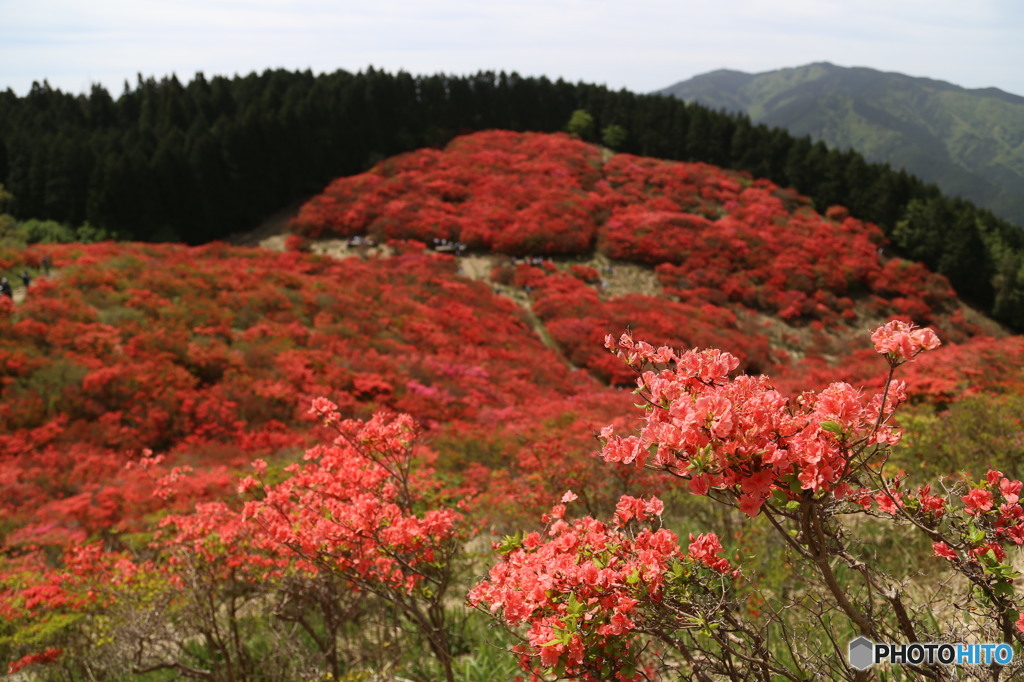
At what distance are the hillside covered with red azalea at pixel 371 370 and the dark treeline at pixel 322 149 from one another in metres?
2.39

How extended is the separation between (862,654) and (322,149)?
40.1m

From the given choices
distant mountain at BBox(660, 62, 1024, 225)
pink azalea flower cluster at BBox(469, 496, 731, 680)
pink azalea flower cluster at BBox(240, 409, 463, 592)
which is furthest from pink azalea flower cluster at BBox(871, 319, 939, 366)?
distant mountain at BBox(660, 62, 1024, 225)

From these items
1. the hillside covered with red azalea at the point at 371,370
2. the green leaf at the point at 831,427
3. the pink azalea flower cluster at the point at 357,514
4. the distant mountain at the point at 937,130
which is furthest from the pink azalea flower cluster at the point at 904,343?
the distant mountain at the point at 937,130

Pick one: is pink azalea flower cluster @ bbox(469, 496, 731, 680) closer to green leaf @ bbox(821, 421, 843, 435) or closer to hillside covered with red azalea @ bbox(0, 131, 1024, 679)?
green leaf @ bbox(821, 421, 843, 435)

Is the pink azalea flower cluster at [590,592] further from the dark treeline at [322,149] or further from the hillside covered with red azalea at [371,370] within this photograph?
the dark treeline at [322,149]

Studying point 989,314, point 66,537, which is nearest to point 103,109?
point 66,537

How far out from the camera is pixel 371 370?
45.7 ft

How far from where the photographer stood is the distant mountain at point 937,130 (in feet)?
233

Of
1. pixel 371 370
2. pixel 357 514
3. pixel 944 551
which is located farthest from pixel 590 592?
pixel 371 370

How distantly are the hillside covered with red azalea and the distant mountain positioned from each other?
2934 centimetres

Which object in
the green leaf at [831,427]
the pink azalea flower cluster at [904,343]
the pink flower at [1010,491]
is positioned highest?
the pink azalea flower cluster at [904,343]

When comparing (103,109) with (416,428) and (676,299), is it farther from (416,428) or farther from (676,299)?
(416,428)

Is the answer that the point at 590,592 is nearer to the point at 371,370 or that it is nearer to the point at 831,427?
the point at 831,427

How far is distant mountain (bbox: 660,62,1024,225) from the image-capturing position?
70938mm
